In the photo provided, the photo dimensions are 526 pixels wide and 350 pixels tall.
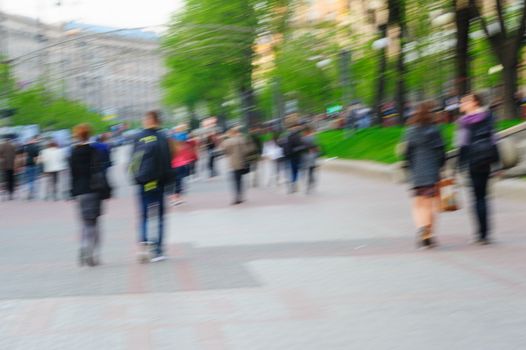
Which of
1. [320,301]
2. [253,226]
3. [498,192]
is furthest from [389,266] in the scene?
[498,192]

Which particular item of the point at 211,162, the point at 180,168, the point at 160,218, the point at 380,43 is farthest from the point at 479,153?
the point at 380,43

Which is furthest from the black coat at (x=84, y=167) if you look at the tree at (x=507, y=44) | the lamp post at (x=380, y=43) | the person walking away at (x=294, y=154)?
the lamp post at (x=380, y=43)

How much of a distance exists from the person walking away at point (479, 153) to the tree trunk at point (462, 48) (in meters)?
14.1

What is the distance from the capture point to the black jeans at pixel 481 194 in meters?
11.0

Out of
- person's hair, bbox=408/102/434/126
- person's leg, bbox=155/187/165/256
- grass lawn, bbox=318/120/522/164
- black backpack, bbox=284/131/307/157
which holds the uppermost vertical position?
grass lawn, bbox=318/120/522/164

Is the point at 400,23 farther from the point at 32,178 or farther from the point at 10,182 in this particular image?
the point at 10,182

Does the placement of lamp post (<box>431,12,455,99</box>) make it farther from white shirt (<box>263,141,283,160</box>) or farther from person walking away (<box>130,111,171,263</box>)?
person walking away (<box>130,111,171,263</box>)

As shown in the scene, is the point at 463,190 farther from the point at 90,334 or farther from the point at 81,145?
the point at 90,334

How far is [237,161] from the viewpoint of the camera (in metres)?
19.7

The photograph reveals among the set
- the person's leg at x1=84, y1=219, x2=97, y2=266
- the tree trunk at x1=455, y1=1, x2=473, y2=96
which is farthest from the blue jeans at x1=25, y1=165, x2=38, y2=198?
the person's leg at x1=84, y1=219, x2=97, y2=266

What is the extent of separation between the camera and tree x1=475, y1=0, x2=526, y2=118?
24.2 metres

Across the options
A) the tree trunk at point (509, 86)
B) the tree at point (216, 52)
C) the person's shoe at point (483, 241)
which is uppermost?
the tree at point (216, 52)

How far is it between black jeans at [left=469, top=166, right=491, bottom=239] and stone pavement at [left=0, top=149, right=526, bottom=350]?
0.30 meters

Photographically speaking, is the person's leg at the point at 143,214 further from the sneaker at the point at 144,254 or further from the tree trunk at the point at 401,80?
the tree trunk at the point at 401,80
